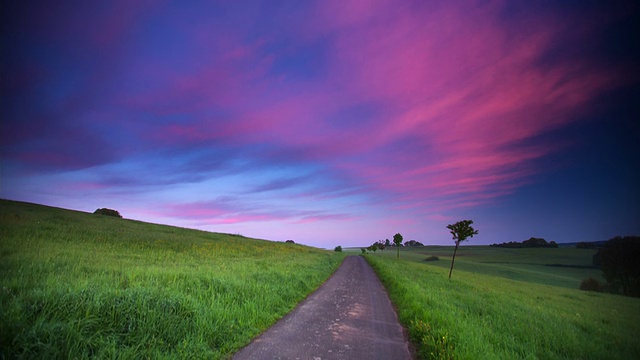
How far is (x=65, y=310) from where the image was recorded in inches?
220

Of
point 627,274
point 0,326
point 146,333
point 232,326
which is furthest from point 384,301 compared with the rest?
point 627,274

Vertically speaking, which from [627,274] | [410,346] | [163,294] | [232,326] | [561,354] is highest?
[163,294]

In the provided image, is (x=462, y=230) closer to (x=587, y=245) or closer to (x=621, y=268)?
(x=621, y=268)

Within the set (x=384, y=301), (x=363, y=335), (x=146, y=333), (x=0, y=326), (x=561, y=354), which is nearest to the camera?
(x=0, y=326)

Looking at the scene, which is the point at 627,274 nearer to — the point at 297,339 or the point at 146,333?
the point at 297,339

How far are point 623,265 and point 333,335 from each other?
7783cm

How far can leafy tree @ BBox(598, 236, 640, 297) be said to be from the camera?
52.0 m

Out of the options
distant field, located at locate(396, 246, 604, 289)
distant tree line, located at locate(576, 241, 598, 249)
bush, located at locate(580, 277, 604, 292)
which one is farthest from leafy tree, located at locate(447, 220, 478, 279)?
distant tree line, located at locate(576, 241, 598, 249)

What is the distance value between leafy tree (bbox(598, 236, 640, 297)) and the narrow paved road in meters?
72.8

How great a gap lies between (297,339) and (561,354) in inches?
356

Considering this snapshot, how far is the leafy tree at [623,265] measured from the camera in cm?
5200

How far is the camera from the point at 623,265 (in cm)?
5331

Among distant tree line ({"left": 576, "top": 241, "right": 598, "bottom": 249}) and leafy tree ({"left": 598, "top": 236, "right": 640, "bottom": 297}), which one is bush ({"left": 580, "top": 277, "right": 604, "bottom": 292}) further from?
distant tree line ({"left": 576, "top": 241, "right": 598, "bottom": 249})

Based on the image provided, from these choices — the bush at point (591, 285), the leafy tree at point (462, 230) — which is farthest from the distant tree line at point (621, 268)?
the leafy tree at point (462, 230)
